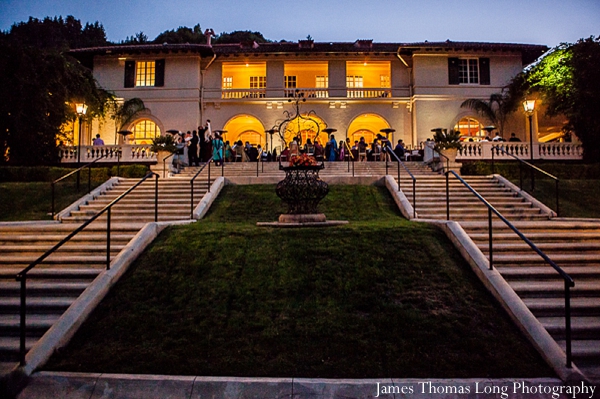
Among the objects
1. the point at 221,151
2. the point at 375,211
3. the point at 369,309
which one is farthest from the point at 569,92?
the point at 369,309

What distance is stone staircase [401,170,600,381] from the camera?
16.7 ft

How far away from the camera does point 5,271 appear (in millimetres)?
6992

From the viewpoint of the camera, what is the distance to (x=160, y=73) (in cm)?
2488

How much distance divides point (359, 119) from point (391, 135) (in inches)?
110

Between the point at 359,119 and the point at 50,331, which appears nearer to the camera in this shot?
the point at 50,331

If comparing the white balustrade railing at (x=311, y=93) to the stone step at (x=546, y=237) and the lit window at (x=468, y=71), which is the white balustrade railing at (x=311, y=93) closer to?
the lit window at (x=468, y=71)

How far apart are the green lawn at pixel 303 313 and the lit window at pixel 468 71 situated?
20078 mm

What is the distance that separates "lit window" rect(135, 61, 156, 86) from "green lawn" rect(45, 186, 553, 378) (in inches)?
789

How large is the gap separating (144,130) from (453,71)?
19102 mm

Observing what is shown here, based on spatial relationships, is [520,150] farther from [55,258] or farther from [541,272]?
[55,258]

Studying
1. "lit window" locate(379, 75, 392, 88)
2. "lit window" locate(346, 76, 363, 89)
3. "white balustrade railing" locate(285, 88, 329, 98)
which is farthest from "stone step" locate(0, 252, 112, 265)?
"lit window" locate(379, 75, 392, 88)

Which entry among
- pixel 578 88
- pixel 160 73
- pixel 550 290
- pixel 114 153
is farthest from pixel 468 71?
pixel 550 290

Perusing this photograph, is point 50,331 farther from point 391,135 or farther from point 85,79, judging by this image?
point 391,135

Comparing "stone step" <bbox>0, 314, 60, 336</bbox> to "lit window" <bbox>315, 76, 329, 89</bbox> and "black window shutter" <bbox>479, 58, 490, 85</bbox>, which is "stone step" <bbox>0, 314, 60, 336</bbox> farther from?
"black window shutter" <bbox>479, 58, 490, 85</bbox>
